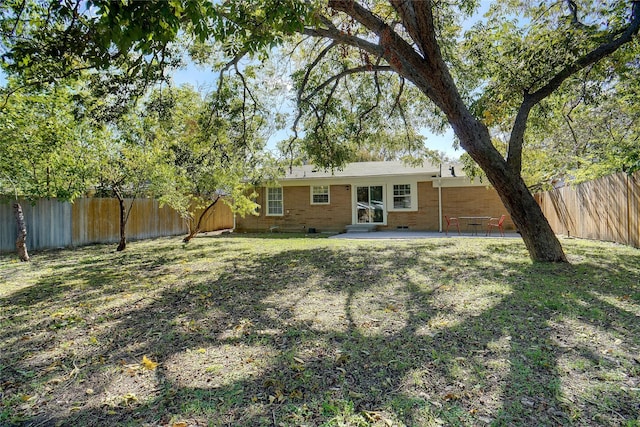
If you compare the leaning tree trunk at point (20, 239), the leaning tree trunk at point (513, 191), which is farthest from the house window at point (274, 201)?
the leaning tree trunk at point (513, 191)

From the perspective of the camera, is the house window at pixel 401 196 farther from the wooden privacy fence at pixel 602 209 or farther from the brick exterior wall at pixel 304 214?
the wooden privacy fence at pixel 602 209

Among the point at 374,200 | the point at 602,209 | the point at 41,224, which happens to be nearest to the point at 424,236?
the point at 374,200

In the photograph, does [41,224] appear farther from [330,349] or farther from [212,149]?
[330,349]

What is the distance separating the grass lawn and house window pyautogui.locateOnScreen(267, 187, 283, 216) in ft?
36.1

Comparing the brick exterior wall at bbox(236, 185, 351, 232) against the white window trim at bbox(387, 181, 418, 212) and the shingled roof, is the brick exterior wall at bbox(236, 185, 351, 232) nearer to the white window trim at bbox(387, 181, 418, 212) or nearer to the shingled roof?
the shingled roof

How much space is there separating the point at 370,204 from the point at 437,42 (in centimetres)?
977

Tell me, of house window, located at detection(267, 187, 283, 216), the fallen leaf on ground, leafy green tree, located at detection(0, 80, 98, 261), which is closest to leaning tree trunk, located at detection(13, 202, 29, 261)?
leafy green tree, located at detection(0, 80, 98, 261)

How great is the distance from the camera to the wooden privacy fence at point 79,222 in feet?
34.5

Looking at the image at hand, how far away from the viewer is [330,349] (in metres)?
3.29

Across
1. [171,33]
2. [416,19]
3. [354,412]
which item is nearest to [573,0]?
[416,19]

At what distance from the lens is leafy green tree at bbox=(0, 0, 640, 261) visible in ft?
12.2

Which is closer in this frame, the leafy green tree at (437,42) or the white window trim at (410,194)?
the leafy green tree at (437,42)

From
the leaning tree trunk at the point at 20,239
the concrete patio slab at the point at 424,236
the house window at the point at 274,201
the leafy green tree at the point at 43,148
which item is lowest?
the concrete patio slab at the point at 424,236

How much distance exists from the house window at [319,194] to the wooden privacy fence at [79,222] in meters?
7.24
